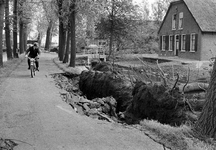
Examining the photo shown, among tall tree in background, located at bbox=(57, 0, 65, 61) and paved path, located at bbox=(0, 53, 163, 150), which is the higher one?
tall tree in background, located at bbox=(57, 0, 65, 61)

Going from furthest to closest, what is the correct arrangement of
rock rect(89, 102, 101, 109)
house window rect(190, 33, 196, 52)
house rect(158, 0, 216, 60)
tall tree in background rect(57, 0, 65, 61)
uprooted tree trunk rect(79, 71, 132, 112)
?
house window rect(190, 33, 196, 52) → house rect(158, 0, 216, 60) → tall tree in background rect(57, 0, 65, 61) → uprooted tree trunk rect(79, 71, 132, 112) → rock rect(89, 102, 101, 109)

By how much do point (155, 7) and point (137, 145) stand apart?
63530 mm

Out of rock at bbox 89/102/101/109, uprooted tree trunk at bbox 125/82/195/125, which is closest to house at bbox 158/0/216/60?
uprooted tree trunk at bbox 125/82/195/125

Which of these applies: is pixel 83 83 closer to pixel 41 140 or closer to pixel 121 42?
pixel 41 140

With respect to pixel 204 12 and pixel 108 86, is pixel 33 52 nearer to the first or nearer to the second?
pixel 108 86

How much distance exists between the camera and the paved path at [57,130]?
5957 mm

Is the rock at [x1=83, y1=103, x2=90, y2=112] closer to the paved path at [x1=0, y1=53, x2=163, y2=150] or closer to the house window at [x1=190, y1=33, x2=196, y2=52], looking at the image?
the paved path at [x1=0, y1=53, x2=163, y2=150]

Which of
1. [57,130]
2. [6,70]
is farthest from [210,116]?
[6,70]

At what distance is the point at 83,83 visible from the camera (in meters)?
17.9

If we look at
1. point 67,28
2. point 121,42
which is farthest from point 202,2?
point 67,28

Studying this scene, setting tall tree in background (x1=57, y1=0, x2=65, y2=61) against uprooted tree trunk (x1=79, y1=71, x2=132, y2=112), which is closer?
uprooted tree trunk (x1=79, y1=71, x2=132, y2=112)

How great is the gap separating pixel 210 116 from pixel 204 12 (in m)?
31.7

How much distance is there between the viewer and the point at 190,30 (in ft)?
115

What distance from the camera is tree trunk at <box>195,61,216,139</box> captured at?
246 inches
